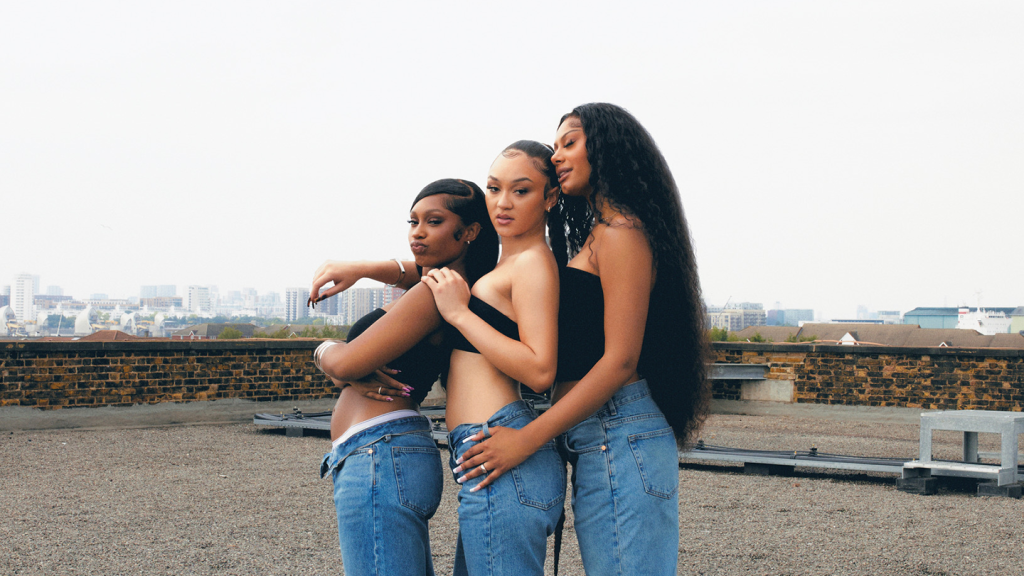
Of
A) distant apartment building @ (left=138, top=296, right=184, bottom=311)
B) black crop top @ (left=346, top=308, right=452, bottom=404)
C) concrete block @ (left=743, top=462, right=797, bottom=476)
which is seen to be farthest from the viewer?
distant apartment building @ (left=138, top=296, right=184, bottom=311)

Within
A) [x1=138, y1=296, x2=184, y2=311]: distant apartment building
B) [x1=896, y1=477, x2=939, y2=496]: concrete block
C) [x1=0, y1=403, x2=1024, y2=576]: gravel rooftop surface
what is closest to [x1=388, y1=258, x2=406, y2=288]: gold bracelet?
[x1=0, y1=403, x2=1024, y2=576]: gravel rooftop surface

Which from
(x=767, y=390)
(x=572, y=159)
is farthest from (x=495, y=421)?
(x=767, y=390)

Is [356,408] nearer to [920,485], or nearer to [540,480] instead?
[540,480]

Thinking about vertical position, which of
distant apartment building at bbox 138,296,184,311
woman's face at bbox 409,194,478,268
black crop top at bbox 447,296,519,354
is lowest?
black crop top at bbox 447,296,519,354

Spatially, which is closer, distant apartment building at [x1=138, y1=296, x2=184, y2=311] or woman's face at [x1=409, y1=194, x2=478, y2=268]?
woman's face at [x1=409, y1=194, x2=478, y2=268]

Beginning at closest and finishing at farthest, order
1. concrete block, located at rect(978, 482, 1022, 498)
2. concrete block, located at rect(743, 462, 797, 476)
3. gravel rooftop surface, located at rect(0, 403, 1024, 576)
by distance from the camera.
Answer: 1. gravel rooftop surface, located at rect(0, 403, 1024, 576)
2. concrete block, located at rect(978, 482, 1022, 498)
3. concrete block, located at rect(743, 462, 797, 476)

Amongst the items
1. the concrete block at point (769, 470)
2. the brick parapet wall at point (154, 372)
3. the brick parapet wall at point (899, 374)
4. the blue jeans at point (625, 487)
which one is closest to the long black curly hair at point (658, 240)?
the blue jeans at point (625, 487)

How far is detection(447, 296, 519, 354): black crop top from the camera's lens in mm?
1812

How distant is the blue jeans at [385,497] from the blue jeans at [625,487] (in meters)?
0.35

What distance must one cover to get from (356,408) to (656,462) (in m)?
0.71

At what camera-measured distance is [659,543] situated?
71.2 inches

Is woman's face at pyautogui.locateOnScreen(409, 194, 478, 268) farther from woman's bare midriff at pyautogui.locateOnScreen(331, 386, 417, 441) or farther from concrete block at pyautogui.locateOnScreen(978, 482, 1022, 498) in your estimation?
concrete block at pyautogui.locateOnScreen(978, 482, 1022, 498)

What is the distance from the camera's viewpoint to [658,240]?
192 centimetres

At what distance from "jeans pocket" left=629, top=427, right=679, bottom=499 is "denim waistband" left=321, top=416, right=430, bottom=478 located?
1.67 feet
